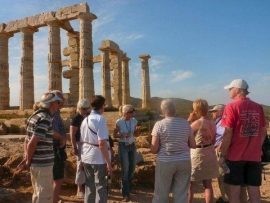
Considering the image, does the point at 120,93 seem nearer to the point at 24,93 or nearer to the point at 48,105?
the point at 24,93

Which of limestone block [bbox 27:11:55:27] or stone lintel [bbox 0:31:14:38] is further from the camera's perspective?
stone lintel [bbox 0:31:14:38]

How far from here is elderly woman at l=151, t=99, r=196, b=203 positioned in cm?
427

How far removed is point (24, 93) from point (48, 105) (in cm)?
2345

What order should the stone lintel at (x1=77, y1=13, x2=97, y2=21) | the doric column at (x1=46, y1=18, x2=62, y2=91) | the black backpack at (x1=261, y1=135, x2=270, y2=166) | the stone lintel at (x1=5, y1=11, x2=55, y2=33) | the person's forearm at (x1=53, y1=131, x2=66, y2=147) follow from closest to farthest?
the black backpack at (x1=261, y1=135, x2=270, y2=166), the person's forearm at (x1=53, y1=131, x2=66, y2=147), the stone lintel at (x1=77, y1=13, x2=97, y2=21), the stone lintel at (x1=5, y1=11, x2=55, y2=33), the doric column at (x1=46, y1=18, x2=62, y2=91)

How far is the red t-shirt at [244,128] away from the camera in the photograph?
420cm

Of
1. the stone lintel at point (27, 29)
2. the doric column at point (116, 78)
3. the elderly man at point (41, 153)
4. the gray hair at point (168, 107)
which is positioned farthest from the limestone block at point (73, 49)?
the gray hair at point (168, 107)

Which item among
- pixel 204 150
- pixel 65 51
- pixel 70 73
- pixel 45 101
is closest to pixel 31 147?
pixel 45 101

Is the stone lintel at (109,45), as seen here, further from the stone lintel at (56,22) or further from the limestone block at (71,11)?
the limestone block at (71,11)

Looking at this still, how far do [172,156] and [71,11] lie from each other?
844 inches

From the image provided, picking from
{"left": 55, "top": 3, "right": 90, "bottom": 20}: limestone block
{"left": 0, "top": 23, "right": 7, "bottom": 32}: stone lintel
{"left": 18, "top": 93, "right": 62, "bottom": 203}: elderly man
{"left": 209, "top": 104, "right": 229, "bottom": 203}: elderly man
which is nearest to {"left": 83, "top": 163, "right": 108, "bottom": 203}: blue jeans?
{"left": 18, "top": 93, "right": 62, "bottom": 203}: elderly man

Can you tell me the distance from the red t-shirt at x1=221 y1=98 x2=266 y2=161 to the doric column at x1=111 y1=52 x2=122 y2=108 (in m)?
29.7

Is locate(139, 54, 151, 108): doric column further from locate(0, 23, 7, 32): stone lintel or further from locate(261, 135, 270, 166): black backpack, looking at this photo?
locate(261, 135, 270, 166): black backpack

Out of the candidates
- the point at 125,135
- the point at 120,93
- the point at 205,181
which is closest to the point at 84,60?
the point at 120,93

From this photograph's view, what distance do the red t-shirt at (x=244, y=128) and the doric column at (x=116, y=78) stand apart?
97.5 feet
